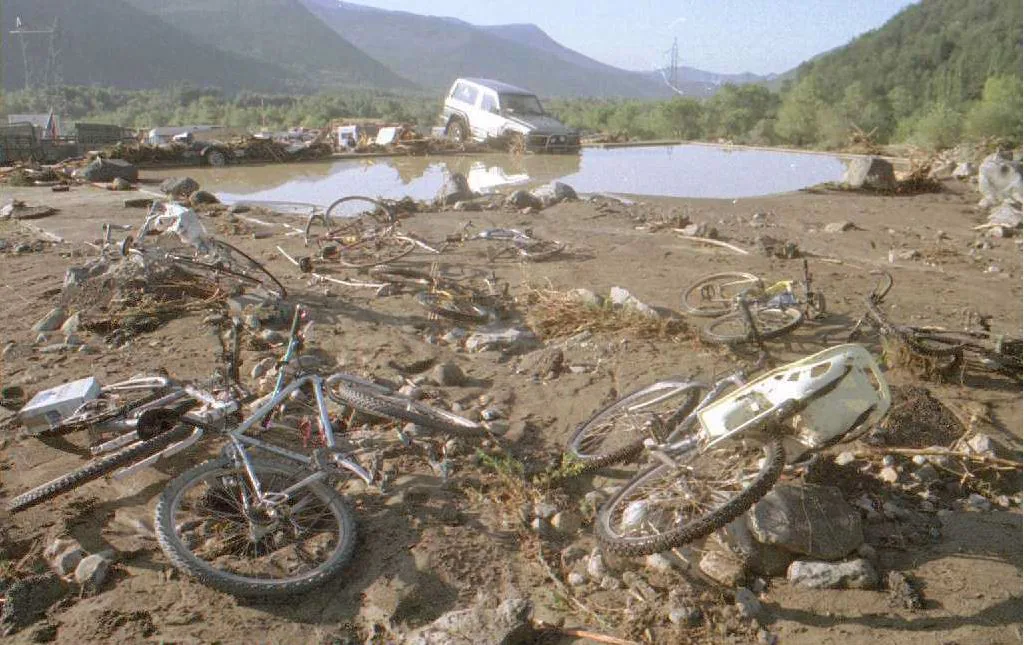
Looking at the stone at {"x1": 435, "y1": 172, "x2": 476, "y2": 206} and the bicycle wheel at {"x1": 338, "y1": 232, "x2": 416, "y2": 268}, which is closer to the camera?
the bicycle wheel at {"x1": 338, "y1": 232, "x2": 416, "y2": 268}

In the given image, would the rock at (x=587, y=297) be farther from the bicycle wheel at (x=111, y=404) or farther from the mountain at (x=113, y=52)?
the mountain at (x=113, y=52)

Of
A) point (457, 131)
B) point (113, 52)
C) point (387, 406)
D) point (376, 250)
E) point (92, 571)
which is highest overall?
point (113, 52)

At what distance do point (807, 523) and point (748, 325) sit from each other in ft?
A: 7.92

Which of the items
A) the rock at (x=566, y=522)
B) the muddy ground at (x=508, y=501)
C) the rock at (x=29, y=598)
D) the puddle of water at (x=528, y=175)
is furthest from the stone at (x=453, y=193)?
the rock at (x=29, y=598)

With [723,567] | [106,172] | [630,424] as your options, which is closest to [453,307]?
[630,424]

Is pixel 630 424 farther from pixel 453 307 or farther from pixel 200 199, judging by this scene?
pixel 200 199

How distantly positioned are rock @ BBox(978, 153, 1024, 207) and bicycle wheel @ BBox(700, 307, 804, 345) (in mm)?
8534

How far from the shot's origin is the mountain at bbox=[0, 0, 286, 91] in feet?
248

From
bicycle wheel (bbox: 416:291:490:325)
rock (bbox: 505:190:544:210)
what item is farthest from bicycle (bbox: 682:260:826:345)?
rock (bbox: 505:190:544:210)

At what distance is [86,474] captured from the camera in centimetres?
351

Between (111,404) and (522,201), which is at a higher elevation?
(522,201)

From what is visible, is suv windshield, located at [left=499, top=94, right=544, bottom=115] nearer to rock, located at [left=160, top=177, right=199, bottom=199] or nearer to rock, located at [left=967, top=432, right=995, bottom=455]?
rock, located at [left=160, top=177, right=199, bottom=199]

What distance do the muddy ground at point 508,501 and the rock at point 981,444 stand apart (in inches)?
6.5

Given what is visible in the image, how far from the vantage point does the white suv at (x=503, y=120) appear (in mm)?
20281
